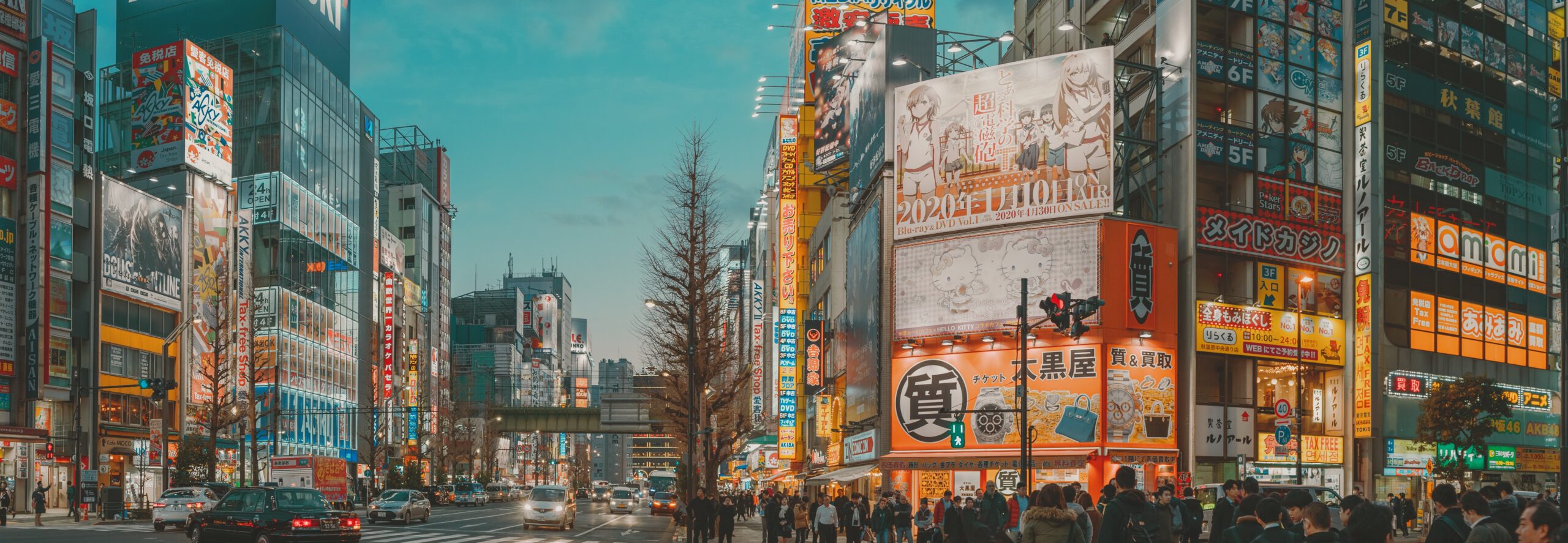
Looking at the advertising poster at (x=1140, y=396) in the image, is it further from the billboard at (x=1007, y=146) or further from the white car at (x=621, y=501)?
the white car at (x=621, y=501)

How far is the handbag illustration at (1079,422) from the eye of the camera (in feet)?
139

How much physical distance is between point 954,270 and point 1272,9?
576 inches

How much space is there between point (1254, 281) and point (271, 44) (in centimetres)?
6182

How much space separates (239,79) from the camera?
83.4m

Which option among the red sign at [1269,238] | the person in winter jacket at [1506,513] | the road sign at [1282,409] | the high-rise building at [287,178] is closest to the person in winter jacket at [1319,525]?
the person in winter jacket at [1506,513]

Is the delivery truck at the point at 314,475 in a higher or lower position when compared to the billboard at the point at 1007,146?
lower

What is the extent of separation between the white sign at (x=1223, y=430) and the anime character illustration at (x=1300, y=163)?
840 cm

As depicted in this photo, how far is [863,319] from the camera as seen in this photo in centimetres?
5316

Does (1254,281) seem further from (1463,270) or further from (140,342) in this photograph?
(140,342)

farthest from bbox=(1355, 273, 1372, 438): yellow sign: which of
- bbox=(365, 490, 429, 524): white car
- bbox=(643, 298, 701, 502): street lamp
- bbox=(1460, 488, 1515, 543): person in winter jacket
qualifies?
bbox=(1460, 488, 1515, 543): person in winter jacket

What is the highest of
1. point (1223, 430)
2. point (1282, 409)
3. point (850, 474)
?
point (1282, 409)

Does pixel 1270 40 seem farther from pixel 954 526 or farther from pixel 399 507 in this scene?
pixel 399 507

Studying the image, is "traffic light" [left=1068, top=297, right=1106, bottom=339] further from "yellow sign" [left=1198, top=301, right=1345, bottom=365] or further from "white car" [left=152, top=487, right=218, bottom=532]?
"white car" [left=152, top=487, right=218, bottom=532]

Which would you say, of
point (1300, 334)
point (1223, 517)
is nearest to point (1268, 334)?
point (1300, 334)
